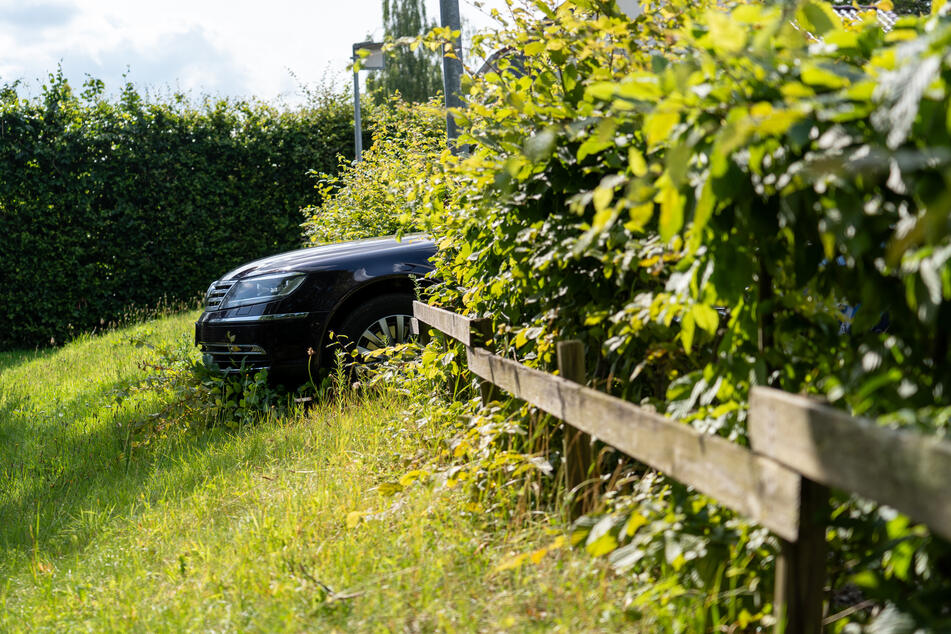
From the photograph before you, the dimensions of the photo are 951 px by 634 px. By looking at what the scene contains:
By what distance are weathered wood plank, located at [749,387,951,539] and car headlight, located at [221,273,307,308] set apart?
→ 469 cm

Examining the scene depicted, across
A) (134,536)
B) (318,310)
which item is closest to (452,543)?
(134,536)

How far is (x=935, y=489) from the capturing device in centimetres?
124

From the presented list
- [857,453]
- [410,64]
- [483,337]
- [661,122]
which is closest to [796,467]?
[857,453]

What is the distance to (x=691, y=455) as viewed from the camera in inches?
76.3

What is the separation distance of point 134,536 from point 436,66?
→ 35.8 metres

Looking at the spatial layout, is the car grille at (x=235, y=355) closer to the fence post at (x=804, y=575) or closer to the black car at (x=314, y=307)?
the black car at (x=314, y=307)

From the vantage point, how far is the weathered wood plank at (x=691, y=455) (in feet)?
5.46

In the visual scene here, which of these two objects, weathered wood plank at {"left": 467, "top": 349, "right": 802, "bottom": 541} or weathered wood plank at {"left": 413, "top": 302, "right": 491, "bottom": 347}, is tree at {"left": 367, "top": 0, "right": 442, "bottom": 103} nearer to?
weathered wood plank at {"left": 413, "top": 302, "right": 491, "bottom": 347}

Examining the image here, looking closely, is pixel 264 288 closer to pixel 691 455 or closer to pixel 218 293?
pixel 218 293

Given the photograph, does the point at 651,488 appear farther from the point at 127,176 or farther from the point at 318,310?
the point at 127,176

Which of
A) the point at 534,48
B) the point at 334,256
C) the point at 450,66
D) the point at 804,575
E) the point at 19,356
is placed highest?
the point at 450,66

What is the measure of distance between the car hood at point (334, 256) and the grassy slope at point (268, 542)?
1.15m

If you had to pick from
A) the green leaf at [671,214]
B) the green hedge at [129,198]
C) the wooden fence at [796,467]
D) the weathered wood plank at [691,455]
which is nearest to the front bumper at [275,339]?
the weathered wood plank at [691,455]

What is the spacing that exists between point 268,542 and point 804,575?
2268 mm
